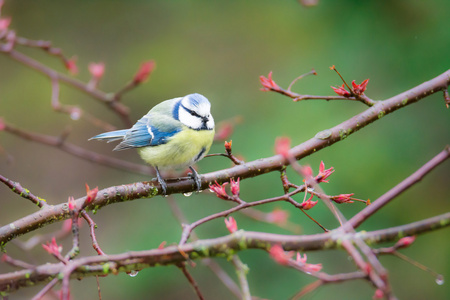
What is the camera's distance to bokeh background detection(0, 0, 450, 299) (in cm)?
289

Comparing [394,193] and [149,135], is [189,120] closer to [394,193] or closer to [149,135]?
[149,135]

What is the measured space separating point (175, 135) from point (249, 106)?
1580 millimetres

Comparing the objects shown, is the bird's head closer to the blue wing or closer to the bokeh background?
the blue wing

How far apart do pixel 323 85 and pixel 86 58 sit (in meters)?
2.61

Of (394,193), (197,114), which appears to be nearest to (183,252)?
(394,193)

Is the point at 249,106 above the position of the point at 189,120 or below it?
above

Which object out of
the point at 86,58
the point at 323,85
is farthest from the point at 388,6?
the point at 86,58

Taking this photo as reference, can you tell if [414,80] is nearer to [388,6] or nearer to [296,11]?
[388,6]

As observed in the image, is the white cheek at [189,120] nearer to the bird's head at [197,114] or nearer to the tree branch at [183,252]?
the bird's head at [197,114]

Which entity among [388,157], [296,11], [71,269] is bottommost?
[71,269]

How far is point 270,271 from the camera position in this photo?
287cm

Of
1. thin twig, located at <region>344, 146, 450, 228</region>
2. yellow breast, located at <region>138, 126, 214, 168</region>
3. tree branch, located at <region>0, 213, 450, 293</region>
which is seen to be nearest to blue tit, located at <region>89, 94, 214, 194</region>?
yellow breast, located at <region>138, 126, 214, 168</region>

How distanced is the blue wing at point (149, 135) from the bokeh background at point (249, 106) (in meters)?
0.54

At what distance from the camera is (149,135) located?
227 centimetres
